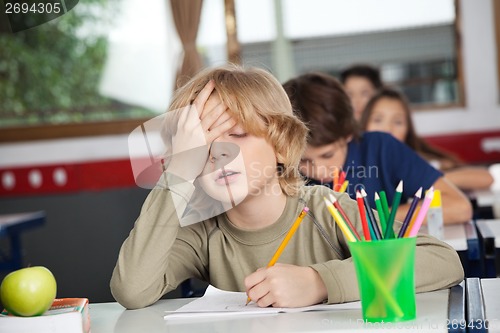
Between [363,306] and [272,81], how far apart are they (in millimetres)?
634

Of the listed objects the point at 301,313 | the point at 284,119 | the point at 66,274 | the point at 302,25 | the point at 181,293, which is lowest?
the point at 66,274

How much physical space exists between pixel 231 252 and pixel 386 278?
57 centimetres

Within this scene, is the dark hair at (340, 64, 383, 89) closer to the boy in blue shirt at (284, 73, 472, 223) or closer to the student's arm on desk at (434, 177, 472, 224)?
the boy in blue shirt at (284, 73, 472, 223)

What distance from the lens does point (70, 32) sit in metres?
5.39

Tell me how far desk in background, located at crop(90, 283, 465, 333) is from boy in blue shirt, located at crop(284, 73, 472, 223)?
983 mm

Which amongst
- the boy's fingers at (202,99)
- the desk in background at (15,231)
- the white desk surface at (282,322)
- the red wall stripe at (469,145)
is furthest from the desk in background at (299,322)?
the red wall stripe at (469,145)

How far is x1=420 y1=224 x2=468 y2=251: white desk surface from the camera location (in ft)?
6.89

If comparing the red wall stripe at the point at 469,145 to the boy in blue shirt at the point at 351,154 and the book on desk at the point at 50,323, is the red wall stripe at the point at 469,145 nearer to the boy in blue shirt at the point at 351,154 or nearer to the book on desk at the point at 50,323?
the boy in blue shirt at the point at 351,154

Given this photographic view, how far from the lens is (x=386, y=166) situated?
2615mm

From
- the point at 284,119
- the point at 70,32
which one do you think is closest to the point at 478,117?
the point at 70,32

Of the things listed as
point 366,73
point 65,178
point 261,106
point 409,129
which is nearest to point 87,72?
point 65,178

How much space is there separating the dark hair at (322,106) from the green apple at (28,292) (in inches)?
48.3

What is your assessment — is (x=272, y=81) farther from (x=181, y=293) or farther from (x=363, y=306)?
(x=181, y=293)

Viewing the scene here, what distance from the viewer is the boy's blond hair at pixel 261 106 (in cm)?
164
